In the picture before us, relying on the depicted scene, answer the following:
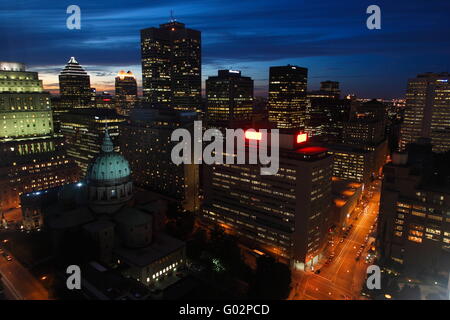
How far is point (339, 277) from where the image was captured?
73062 millimetres

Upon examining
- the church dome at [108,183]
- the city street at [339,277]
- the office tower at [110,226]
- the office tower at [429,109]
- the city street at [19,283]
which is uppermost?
the office tower at [429,109]

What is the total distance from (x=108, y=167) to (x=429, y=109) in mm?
167030

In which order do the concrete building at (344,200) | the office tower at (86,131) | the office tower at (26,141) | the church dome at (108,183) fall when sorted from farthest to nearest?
1. the office tower at (86,131)
2. the office tower at (26,141)
3. the concrete building at (344,200)
4. the church dome at (108,183)

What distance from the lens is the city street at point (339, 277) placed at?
217ft

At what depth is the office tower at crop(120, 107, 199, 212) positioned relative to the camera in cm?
10775

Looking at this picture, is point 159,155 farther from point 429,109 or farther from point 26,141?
point 429,109

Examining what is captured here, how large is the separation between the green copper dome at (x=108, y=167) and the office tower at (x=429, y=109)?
14800 centimetres

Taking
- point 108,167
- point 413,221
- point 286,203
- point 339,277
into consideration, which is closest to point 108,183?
point 108,167

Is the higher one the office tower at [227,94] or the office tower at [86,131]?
the office tower at [227,94]

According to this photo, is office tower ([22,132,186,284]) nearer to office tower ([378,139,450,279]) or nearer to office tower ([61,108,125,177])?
office tower ([378,139,450,279])

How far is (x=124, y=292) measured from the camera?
2041 inches

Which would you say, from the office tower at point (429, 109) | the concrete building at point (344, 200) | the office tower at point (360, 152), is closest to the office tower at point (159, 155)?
the concrete building at point (344, 200)

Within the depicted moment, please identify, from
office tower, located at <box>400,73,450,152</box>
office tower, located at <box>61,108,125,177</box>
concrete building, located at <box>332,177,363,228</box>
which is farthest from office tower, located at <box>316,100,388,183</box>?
office tower, located at <box>61,108,125,177</box>

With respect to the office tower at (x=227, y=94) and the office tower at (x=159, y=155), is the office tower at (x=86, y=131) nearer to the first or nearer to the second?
the office tower at (x=159, y=155)
